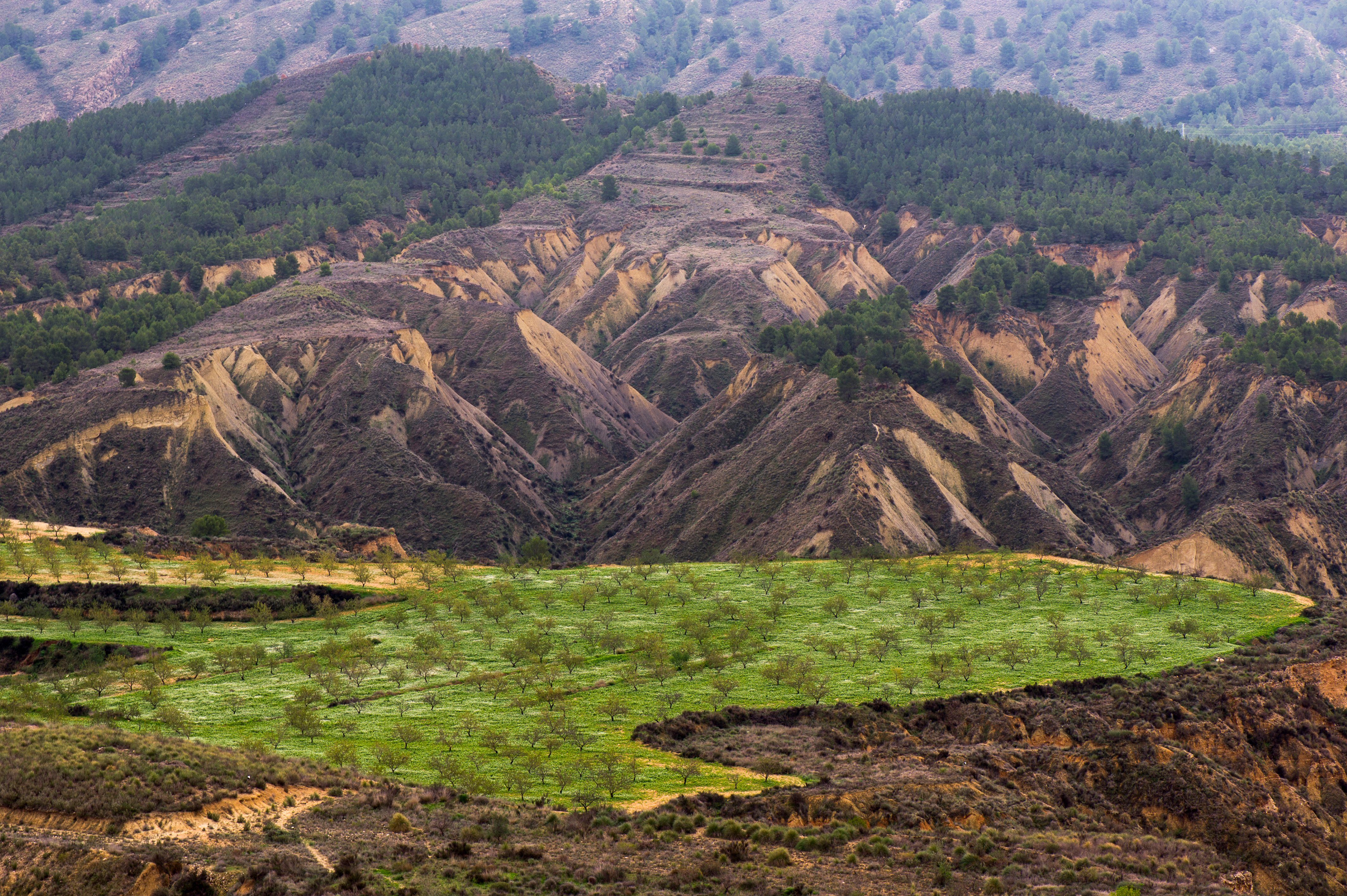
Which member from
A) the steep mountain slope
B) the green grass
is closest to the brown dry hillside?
the steep mountain slope

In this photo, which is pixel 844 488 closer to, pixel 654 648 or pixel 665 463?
pixel 665 463

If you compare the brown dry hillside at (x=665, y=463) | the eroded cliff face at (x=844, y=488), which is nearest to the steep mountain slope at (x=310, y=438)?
the brown dry hillside at (x=665, y=463)

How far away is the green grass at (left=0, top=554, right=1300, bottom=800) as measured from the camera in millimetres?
80188

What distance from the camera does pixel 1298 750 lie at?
262ft

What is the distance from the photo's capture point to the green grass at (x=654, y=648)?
8019 cm

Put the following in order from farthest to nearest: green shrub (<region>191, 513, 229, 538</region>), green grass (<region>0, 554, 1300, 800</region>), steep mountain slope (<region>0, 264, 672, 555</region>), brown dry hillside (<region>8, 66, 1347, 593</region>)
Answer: steep mountain slope (<region>0, 264, 672, 555</region>) → green shrub (<region>191, 513, 229, 538</region>) → brown dry hillside (<region>8, 66, 1347, 593</region>) → green grass (<region>0, 554, 1300, 800</region>)

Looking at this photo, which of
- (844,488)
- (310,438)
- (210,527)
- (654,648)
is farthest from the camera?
(310,438)

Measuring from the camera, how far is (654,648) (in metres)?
96.7

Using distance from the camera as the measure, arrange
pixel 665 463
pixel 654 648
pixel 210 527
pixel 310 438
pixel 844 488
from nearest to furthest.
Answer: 1. pixel 654 648
2. pixel 844 488
3. pixel 210 527
4. pixel 310 438
5. pixel 665 463

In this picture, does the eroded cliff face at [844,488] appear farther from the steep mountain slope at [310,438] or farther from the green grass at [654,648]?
the steep mountain slope at [310,438]

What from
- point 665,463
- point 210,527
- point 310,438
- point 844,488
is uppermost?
point 210,527

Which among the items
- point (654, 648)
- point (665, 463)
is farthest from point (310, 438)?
point (654, 648)

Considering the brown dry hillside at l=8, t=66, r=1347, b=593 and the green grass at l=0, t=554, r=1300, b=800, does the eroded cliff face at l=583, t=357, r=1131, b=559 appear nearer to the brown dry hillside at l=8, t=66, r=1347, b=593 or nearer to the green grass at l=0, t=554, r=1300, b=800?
the brown dry hillside at l=8, t=66, r=1347, b=593

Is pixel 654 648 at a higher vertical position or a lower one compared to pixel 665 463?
higher
